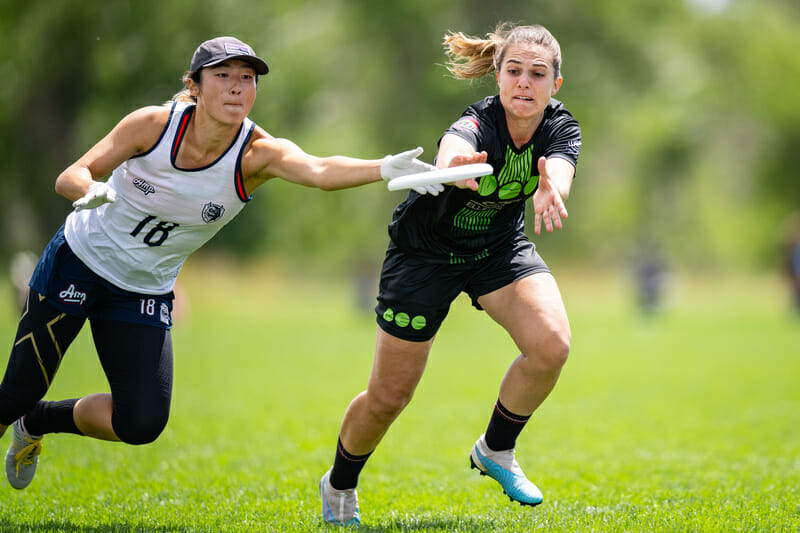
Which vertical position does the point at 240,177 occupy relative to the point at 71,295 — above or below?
above

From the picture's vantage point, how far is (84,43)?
2656cm

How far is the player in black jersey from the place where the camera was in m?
4.40

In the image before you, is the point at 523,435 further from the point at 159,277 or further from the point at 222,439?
the point at 159,277

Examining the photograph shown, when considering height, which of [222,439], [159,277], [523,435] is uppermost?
[159,277]

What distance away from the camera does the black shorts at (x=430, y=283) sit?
179 inches

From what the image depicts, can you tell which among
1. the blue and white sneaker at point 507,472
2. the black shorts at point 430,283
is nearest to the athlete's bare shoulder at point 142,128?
the black shorts at point 430,283

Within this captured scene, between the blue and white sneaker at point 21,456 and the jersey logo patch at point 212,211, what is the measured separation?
1707 millimetres

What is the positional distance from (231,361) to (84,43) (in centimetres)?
1633

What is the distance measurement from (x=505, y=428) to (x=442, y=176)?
64.6 inches

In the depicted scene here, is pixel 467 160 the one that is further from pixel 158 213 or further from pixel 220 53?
pixel 158 213

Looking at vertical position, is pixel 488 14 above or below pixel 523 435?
above

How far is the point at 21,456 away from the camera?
4.99 m

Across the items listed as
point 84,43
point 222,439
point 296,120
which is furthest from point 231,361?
point 296,120

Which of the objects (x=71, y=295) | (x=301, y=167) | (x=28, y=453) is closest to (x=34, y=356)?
(x=71, y=295)
